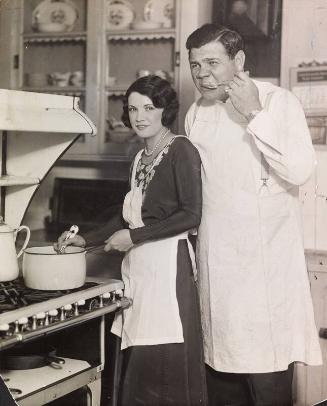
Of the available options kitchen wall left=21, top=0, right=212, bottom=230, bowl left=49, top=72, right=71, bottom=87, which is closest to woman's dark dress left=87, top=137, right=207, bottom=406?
kitchen wall left=21, top=0, right=212, bottom=230

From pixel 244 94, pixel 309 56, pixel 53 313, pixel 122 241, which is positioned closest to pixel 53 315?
pixel 53 313

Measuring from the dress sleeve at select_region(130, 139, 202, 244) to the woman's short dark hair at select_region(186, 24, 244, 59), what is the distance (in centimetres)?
35

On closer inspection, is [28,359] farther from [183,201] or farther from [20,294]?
[183,201]

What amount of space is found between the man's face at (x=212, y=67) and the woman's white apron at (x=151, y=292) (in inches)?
11.9

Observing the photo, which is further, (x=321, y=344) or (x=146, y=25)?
(x=146, y=25)

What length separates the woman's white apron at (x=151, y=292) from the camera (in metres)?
1.94

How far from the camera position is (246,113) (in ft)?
6.09

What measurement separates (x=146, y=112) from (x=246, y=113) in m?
0.37

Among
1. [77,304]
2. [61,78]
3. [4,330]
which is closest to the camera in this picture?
[4,330]

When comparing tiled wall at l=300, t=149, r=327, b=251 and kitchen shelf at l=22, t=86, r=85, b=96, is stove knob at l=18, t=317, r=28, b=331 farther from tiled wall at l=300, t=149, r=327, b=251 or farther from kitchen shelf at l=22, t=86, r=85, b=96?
kitchen shelf at l=22, t=86, r=85, b=96

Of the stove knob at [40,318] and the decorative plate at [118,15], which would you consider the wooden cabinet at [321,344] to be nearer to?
the stove knob at [40,318]

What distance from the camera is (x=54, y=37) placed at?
3230mm

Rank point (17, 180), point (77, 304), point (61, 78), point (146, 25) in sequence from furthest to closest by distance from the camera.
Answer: point (61, 78) < point (146, 25) < point (17, 180) < point (77, 304)

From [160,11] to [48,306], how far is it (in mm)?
1881
